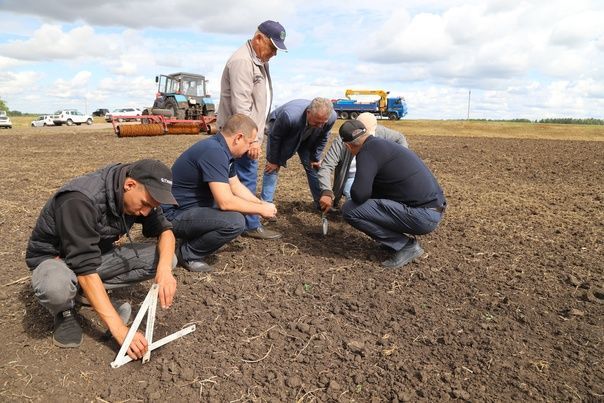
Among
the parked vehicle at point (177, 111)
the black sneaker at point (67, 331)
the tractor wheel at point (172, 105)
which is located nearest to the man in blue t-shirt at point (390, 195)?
the black sneaker at point (67, 331)

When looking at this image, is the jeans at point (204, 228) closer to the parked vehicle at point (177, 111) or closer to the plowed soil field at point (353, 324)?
the plowed soil field at point (353, 324)

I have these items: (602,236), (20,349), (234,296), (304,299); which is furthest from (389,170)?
(20,349)

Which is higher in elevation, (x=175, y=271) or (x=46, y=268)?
(x=46, y=268)

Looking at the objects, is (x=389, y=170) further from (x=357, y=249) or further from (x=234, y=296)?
(x=234, y=296)

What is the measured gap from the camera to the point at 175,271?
4148 mm

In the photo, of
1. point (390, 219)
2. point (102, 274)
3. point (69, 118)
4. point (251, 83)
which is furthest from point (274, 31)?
point (69, 118)

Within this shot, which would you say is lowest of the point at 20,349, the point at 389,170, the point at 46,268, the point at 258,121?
the point at 20,349

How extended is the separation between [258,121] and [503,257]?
263 cm

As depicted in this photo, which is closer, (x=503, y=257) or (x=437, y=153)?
(x=503, y=257)

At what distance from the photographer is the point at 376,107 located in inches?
1403

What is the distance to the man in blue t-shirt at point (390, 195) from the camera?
4.09 meters

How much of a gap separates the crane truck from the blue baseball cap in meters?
31.2

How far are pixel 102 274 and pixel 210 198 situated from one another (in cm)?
116

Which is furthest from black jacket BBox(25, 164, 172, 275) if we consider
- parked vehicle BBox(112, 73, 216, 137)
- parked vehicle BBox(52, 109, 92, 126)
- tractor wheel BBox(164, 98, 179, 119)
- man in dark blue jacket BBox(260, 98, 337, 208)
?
parked vehicle BBox(52, 109, 92, 126)
